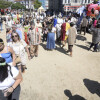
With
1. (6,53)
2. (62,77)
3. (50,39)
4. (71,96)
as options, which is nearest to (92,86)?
(71,96)

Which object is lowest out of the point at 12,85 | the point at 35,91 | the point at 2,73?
the point at 35,91

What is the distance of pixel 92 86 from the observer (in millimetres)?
4137

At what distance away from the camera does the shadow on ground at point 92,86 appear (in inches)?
154

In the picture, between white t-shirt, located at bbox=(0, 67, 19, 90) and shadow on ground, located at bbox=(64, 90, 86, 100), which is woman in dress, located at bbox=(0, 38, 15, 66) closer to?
white t-shirt, located at bbox=(0, 67, 19, 90)

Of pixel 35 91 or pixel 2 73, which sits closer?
pixel 2 73

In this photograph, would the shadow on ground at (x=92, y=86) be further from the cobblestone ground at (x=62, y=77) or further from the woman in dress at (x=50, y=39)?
the woman in dress at (x=50, y=39)

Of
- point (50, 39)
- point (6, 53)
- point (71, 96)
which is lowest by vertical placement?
point (71, 96)

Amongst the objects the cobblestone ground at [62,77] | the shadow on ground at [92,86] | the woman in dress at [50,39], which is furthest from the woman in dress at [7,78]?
the woman in dress at [50,39]

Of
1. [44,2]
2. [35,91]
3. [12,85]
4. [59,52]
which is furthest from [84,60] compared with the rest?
[44,2]

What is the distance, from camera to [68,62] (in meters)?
5.79

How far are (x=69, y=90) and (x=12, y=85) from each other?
215cm

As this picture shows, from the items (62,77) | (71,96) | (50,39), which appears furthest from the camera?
(50,39)

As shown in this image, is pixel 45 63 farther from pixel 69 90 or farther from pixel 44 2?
pixel 44 2

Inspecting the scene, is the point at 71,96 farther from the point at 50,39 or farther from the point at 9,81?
the point at 50,39
